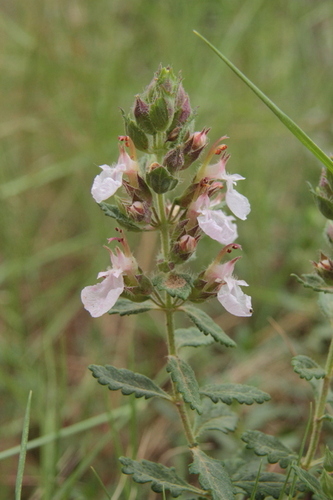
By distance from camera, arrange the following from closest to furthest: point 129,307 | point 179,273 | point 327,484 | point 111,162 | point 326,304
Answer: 1. point 327,484
2. point 179,273
3. point 129,307
4. point 326,304
5. point 111,162

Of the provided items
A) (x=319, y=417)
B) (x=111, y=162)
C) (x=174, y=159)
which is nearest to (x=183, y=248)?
(x=174, y=159)

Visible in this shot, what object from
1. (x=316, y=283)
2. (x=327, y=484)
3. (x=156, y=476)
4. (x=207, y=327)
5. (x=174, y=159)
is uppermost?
(x=174, y=159)

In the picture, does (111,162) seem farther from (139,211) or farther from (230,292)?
(230,292)

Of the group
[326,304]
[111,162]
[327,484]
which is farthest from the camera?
[111,162]

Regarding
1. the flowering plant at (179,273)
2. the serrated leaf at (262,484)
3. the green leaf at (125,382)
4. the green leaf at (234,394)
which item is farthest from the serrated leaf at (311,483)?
the green leaf at (125,382)

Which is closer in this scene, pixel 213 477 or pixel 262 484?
pixel 213 477

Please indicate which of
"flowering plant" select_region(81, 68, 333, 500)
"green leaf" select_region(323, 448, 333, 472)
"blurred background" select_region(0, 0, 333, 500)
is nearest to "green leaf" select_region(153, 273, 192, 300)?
"flowering plant" select_region(81, 68, 333, 500)

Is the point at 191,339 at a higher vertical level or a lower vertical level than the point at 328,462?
higher

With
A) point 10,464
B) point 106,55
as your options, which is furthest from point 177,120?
point 106,55
